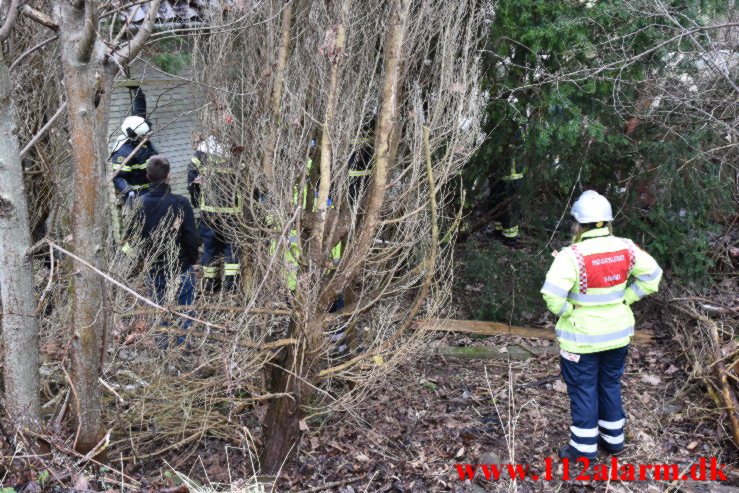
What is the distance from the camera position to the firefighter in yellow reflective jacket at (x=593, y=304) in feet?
15.8

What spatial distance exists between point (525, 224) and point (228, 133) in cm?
400

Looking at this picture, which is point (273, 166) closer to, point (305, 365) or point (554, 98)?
point (305, 365)

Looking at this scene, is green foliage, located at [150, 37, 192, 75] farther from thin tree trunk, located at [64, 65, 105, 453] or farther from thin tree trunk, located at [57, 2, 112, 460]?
thin tree trunk, located at [64, 65, 105, 453]

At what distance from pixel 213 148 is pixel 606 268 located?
366 cm

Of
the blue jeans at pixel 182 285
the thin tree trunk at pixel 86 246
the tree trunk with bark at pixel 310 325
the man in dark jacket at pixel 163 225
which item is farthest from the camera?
the man in dark jacket at pixel 163 225

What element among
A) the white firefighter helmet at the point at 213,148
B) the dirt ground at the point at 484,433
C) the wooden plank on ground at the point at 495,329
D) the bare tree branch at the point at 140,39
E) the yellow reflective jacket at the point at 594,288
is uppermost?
the bare tree branch at the point at 140,39

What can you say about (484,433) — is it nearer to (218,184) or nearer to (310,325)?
(310,325)

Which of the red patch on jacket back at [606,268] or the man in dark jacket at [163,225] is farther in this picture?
the man in dark jacket at [163,225]

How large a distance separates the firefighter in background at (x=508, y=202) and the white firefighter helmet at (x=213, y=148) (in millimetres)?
3543

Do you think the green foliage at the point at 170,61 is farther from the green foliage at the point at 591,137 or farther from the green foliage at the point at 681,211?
the green foliage at the point at 681,211

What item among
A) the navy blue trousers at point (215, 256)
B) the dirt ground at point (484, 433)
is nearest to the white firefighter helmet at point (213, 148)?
the navy blue trousers at point (215, 256)

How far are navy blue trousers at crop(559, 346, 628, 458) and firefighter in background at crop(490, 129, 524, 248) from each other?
3.49 m

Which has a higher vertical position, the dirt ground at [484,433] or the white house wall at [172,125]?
the white house wall at [172,125]

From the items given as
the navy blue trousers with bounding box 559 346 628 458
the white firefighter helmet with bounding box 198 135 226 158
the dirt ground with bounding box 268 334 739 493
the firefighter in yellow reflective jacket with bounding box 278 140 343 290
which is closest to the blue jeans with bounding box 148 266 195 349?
the white firefighter helmet with bounding box 198 135 226 158
